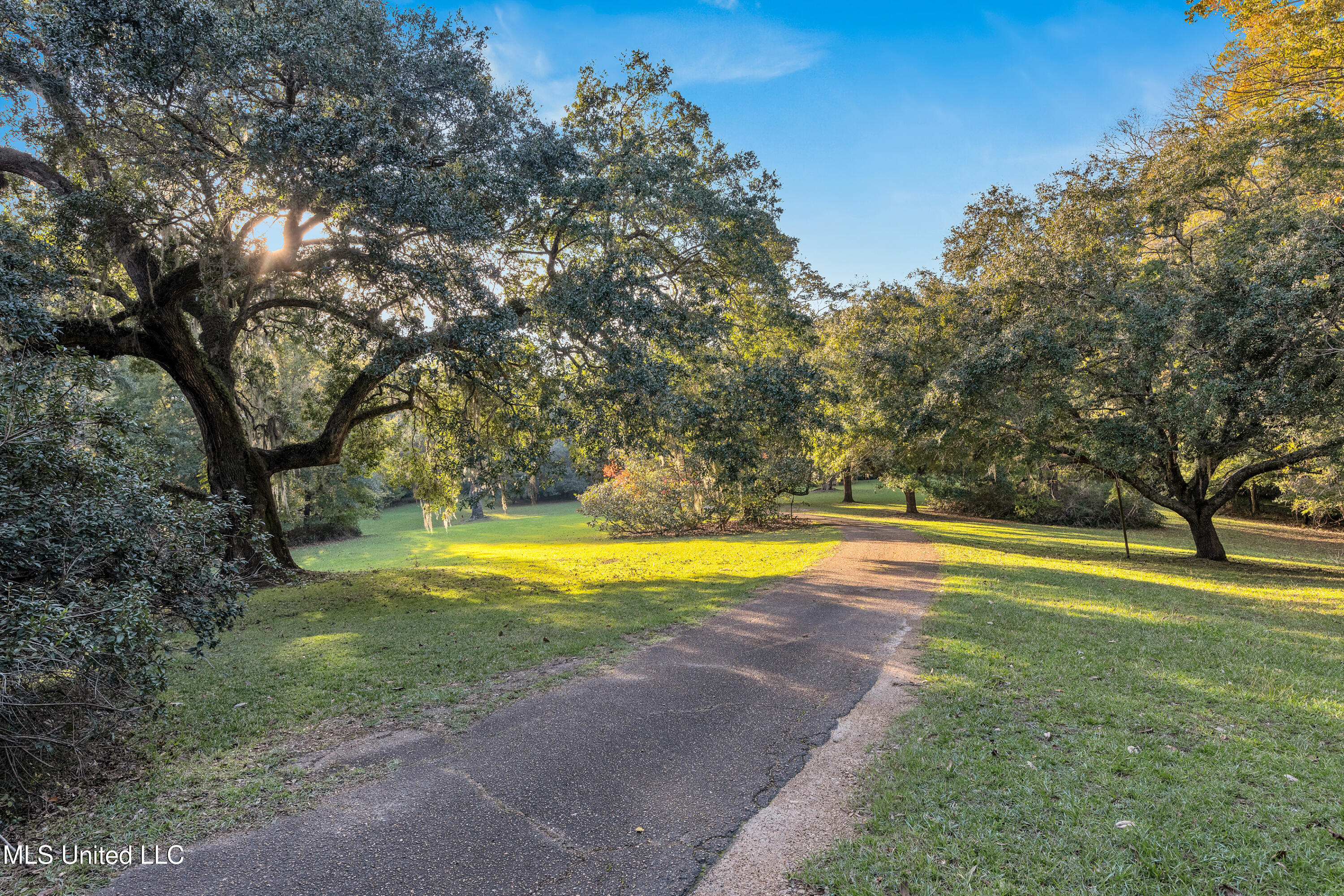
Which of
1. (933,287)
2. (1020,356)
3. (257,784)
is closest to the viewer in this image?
(257,784)

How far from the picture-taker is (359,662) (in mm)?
7332

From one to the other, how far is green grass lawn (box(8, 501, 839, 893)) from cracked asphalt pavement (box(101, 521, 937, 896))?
1.41ft

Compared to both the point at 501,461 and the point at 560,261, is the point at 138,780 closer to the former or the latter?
the point at 501,461

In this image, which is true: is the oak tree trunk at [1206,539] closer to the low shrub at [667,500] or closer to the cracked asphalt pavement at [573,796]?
the low shrub at [667,500]

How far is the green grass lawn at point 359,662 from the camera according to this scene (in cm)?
392

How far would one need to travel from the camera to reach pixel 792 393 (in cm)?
1135

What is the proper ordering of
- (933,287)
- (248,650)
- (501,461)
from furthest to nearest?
1. (933,287)
2. (501,461)
3. (248,650)

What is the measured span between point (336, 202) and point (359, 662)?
20.9 ft

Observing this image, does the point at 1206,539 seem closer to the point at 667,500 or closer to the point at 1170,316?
the point at 1170,316

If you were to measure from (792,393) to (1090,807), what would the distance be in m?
8.30

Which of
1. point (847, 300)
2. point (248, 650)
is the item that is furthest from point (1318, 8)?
point (248, 650)

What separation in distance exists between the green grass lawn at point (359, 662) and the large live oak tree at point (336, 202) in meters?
3.88

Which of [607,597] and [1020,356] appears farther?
[1020,356]

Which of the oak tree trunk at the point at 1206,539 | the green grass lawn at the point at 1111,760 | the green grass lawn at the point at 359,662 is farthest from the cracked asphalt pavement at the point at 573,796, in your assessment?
the oak tree trunk at the point at 1206,539
